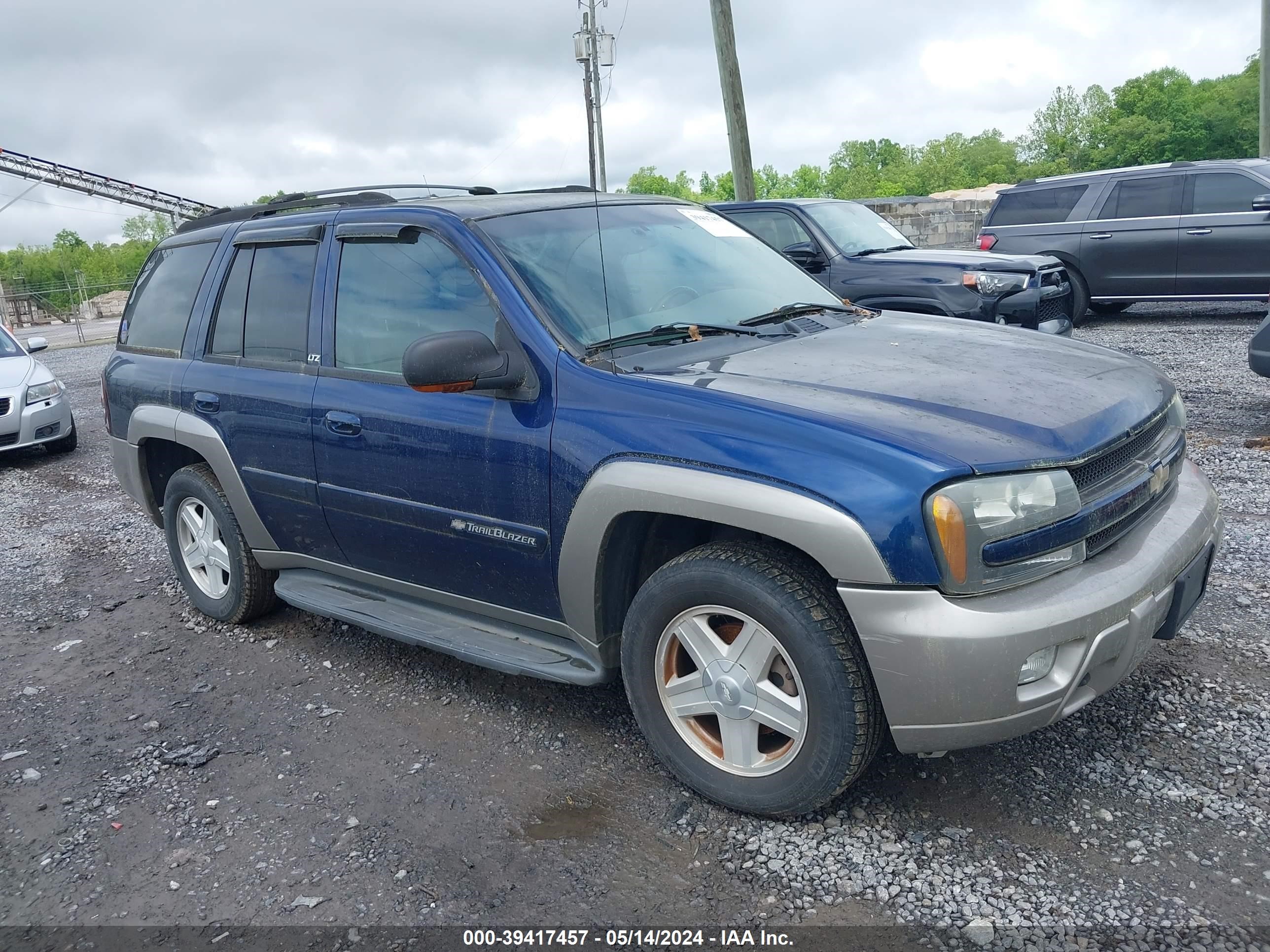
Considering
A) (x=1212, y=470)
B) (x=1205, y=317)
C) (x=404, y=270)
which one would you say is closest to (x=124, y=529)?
(x=404, y=270)

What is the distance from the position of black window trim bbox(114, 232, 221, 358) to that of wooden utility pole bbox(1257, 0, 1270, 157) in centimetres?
1861

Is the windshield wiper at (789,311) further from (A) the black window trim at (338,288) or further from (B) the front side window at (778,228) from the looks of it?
(B) the front side window at (778,228)

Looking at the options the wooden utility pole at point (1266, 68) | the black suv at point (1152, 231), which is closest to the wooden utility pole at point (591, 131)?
the black suv at point (1152, 231)

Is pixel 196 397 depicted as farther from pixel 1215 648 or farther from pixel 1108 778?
pixel 1215 648

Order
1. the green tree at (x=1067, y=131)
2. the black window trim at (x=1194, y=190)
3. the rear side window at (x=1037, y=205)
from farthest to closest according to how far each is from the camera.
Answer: the green tree at (x=1067, y=131) < the rear side window at (x=1037, y=205) < the black window trim at (x=1194, y=190)

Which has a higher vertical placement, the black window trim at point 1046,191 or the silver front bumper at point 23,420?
the black window trim at point 1046,191

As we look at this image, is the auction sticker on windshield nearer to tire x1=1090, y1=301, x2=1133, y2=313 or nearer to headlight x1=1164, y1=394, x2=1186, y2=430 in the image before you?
headlight x1=1164, y1=394, x2=1186, y2=430

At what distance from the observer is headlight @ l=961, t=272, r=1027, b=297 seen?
27.2ft

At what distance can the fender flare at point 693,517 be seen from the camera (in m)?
2.60

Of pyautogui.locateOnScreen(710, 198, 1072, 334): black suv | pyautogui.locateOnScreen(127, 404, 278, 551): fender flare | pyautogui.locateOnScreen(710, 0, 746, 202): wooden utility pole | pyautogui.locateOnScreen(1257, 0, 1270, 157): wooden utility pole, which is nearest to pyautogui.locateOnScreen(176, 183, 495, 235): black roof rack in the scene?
pyautogui.locateOnScreen(127, 404, 278, 551): fender flare

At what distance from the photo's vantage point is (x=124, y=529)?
6969mm

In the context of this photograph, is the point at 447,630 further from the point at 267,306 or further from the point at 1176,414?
the point at 1176,414

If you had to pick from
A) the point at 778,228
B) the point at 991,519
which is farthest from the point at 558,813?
the point at 778,228

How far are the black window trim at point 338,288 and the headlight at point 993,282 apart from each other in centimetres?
571
